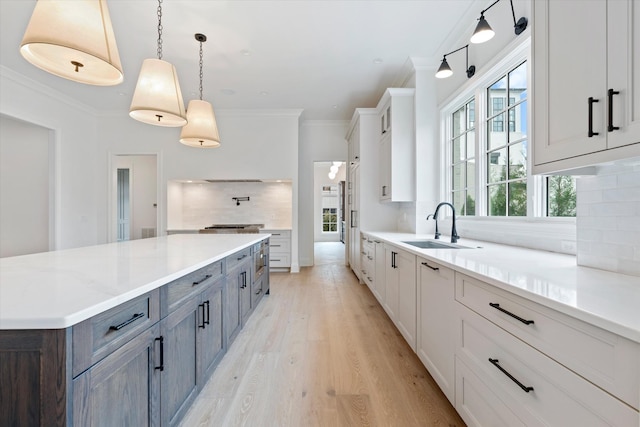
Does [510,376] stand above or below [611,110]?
below

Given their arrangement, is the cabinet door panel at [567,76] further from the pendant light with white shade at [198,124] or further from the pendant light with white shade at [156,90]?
the pendant light with white shade at [198,124]

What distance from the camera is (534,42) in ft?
4.26

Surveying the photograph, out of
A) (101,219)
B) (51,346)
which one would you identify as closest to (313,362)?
(51,346)

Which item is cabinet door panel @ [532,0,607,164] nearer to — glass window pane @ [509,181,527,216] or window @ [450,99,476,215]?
glass window pane @ [509,181,527,216]

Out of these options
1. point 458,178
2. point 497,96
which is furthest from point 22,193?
point 497,96

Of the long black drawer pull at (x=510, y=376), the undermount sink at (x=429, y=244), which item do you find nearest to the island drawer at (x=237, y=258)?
the undermount sink at (x=429, y=244)

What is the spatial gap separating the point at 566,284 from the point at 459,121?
8.79 feet

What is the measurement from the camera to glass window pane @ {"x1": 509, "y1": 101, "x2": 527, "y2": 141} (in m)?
2.17

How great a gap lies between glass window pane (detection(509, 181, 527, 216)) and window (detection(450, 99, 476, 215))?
522mm

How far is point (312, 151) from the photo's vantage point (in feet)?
19.9

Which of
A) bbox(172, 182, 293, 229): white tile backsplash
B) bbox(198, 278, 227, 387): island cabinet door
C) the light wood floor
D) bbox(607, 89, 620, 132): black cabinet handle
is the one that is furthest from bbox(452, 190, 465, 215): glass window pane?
bbox(172, 182, 293, 229): white tile backsplash

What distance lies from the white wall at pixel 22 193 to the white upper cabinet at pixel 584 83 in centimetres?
654

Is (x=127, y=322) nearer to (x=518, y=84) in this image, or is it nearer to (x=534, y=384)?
(x=534, y=384)

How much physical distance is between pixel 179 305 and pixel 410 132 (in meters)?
3.29
